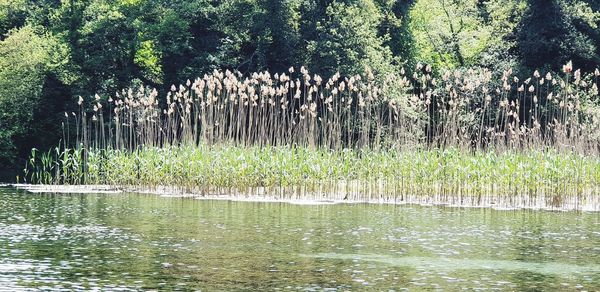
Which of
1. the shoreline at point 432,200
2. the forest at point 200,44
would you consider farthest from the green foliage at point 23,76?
the shoreline at point 432,200

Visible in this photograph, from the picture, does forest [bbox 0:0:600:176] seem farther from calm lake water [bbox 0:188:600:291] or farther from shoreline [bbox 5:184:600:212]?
calm lake water [bbox 0:188:600:291]

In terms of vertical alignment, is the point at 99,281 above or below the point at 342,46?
A: below

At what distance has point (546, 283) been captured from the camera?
12.8 meters

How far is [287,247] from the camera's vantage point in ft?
51.1

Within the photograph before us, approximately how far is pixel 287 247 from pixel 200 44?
2514 cm

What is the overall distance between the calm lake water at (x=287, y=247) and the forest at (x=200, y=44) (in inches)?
601

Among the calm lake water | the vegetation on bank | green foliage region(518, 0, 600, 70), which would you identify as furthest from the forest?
the calm lake water

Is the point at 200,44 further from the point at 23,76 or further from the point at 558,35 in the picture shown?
the point at 558,35

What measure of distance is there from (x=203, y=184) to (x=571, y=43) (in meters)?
18.9

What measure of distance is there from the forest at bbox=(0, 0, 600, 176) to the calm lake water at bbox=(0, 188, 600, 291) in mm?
15270

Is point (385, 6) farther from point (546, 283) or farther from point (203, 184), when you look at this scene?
point (546, 283)

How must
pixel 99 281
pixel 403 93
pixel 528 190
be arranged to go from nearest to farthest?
pixel 99 281
pixel 528 190
pixel 403 93

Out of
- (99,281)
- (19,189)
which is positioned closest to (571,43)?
(19,189)

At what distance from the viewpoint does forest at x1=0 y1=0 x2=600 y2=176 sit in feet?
122
